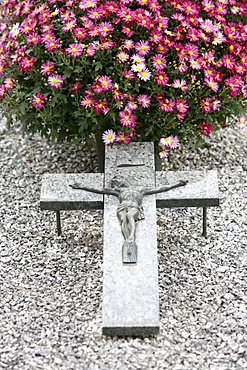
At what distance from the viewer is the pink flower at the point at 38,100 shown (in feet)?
13.7

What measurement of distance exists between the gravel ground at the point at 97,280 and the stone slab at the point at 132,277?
0.12 metres

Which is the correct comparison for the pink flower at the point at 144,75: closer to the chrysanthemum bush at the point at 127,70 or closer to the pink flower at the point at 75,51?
the chrysanthemum bush at the point at 127,70

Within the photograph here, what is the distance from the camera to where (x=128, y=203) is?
383 centimetres

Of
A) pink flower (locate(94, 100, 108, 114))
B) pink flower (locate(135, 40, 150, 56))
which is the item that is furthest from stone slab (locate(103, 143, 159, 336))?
pink flower (locate(135, 40, 150, 56))

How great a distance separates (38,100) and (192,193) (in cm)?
100

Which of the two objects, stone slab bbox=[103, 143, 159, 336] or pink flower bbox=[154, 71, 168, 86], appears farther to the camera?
pink flower bbox=[154, 71, 168, 86]

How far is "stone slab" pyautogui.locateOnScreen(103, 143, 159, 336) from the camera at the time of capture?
333 cm

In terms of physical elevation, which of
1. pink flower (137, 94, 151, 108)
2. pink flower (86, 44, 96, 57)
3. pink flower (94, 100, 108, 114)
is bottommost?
pink flower (94, 100, 108, 114)

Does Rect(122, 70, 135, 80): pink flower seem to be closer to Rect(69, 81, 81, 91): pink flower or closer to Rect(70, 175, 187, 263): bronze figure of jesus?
Rect(69, 81, 81, 91): pink flower

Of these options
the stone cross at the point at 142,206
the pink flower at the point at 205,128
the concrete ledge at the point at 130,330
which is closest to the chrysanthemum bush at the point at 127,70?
the pink flower at the point at 205,128

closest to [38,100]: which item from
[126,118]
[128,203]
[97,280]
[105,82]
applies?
[105,82]

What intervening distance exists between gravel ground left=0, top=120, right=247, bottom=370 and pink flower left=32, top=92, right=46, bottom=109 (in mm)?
647

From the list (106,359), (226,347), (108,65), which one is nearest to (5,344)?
(106,359)

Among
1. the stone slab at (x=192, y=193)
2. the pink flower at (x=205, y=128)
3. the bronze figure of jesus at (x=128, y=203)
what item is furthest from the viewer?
the pink flower at (x=205, y=128)
